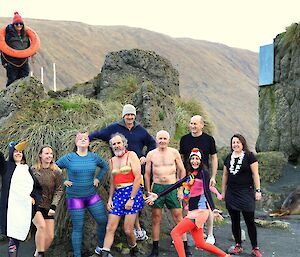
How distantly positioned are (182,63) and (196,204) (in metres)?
65.7

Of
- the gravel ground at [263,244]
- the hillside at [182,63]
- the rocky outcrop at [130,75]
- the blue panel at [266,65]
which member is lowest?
the gravel ground at [263,244]

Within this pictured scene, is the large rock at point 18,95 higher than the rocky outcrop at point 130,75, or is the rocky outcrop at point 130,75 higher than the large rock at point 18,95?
the rocky outcrop at point 130,75

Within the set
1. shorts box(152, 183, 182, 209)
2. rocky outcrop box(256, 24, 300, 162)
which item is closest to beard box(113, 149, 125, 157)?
shorts box(152, 183, 182, 209)

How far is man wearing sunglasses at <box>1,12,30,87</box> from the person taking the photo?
33.5ft

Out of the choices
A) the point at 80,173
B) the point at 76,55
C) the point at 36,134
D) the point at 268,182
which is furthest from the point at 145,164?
the point at 76,55

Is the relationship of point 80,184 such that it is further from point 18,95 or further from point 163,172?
point 18,95

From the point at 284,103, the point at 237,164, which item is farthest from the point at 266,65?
the point at 237,164

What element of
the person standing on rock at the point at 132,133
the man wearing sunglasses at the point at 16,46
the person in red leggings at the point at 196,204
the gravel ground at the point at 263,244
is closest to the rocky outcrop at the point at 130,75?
the man wearing sunglasses at the point at 16,46

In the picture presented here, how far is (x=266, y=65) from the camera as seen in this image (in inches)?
705

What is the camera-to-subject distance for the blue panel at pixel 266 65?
57.5 ft

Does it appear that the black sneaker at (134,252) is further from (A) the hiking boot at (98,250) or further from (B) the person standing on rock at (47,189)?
(B) the person standing on rock at (47,189)

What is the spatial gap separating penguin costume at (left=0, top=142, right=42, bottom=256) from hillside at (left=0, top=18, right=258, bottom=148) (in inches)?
1682

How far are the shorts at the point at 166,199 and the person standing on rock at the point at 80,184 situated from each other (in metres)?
0.68

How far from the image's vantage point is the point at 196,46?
8012 cm
